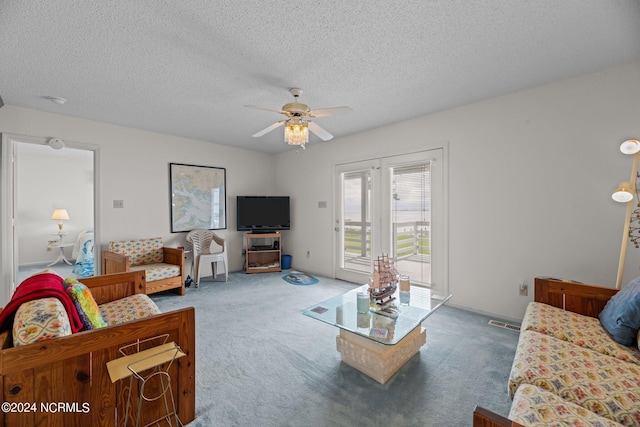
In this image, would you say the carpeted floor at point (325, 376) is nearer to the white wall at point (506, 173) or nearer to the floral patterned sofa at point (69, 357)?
the floral patterned sofa at point (69, 357)

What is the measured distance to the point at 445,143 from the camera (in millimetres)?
3270

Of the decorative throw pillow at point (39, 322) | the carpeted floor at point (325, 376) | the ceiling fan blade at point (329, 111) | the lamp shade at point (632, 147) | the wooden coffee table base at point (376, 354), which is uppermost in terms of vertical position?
the ceiling fan blade at point (329, 111)

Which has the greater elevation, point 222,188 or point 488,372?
point 222,188

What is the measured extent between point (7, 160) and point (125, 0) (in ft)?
9.90

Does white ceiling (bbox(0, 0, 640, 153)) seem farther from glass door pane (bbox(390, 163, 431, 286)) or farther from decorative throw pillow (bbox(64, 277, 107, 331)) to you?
decorative throw pillow (bbox(64, 277, 107, 331))

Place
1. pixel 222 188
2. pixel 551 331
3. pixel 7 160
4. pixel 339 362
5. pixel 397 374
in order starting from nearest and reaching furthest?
pixel 551 331, pixel 397 374, pixel 339 362, pixel 7 160, pixel 222 188

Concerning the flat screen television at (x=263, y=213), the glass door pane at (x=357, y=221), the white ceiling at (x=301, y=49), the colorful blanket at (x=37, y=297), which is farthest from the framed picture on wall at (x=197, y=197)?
the colorful blanket at (x=37, y=297)

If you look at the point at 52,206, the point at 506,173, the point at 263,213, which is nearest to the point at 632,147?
the point at 506,173

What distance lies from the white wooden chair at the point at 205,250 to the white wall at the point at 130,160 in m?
0.26

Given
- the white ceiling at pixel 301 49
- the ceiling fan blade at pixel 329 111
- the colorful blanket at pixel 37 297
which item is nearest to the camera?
the colorful blanket at pixel 37 297

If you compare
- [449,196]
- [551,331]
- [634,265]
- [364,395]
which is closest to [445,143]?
[449,196]

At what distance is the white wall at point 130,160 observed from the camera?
328 centimetres

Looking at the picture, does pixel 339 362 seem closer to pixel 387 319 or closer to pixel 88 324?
pixel 387 319

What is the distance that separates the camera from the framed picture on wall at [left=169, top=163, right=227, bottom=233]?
4.38 metres
